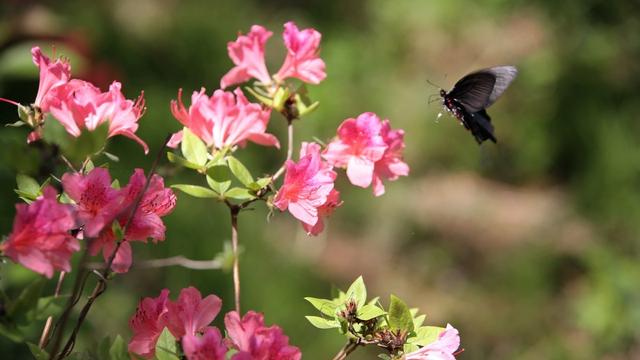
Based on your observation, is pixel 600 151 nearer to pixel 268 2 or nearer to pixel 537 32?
pixel 537 32

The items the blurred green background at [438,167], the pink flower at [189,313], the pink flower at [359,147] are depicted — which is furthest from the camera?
the blurred green background at [438,167]

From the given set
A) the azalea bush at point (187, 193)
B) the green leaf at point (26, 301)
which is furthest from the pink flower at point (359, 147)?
the green leaf at point (26, 301)

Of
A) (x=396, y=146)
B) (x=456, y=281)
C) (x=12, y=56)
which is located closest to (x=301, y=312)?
(x=12, y=56)

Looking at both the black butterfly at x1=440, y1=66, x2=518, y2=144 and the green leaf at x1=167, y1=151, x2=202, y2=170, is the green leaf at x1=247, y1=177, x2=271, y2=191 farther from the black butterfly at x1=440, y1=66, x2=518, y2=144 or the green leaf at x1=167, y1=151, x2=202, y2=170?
the black butterfly at x1=440, y1=66, x2=518, y2=144

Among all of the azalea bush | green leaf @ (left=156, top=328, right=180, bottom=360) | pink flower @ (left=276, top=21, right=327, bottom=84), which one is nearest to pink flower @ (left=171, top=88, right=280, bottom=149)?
the azalea bush

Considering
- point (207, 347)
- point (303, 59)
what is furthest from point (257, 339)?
point (303, 59)

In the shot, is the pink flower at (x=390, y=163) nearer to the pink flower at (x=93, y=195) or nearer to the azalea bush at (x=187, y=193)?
the azalea bush at (x=187, y=193)
